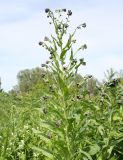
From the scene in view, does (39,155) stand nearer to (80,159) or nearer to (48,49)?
(80,159)

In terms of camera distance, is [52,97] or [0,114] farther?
[0,114]

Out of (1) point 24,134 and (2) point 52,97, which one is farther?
(1) point 24,134

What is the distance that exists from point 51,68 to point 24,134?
2.02 metres

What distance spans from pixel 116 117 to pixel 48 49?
3.66 feet

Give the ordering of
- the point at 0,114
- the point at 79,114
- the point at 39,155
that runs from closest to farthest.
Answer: the point at 79,114
the point at 39,155
the point at 0,114

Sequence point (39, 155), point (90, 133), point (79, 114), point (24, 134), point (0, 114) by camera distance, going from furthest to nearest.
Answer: point (0, 114) → point (24, 134) → point (39, 155) → point (90, 133) → point (79, 114)

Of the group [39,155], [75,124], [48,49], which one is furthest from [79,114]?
[39,155]

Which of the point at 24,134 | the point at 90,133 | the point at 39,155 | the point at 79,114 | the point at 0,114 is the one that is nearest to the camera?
the point at 79,114

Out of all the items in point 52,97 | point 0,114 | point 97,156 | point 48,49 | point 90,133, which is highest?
point 0,114

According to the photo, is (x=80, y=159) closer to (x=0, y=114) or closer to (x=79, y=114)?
(x=79, y=114)

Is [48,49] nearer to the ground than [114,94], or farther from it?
farther from it

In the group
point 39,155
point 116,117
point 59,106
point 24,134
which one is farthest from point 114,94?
point 24,134

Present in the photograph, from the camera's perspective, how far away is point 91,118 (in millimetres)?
5211

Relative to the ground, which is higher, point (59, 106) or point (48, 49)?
point (48, 49)
